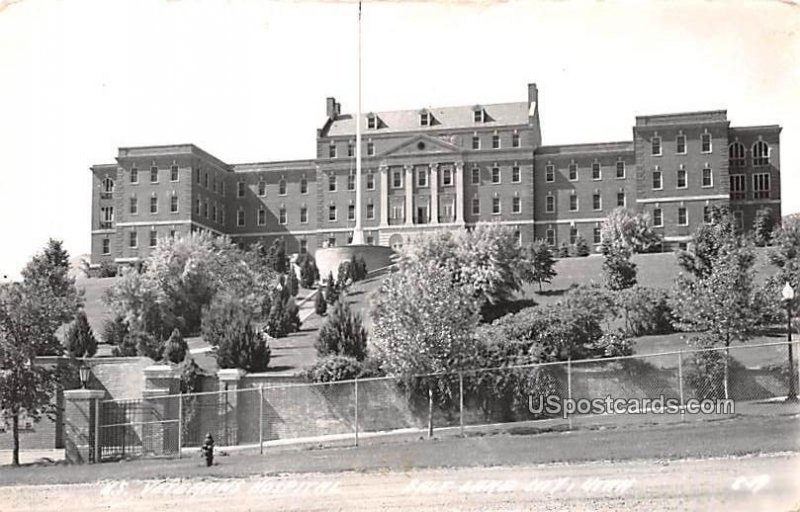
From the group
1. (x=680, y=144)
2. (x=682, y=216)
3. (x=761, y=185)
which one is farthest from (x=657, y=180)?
(x=761, y=185)

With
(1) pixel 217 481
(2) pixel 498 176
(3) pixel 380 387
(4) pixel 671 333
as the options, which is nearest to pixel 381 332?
(3) pixel 380 387

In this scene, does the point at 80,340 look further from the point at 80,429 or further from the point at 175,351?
the point at 80,429

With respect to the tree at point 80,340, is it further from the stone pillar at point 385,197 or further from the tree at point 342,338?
the stone pillar at point 385,197

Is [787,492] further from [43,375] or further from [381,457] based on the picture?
[43,375]

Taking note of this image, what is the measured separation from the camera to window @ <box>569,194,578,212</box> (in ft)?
278

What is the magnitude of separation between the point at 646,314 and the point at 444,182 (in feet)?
145

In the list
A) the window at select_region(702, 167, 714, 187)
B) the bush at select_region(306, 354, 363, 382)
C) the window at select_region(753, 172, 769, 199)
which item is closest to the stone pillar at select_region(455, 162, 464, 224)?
the window at select_region(702, 167, 714, 187)

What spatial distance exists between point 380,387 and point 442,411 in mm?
2136

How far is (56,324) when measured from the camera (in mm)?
30203

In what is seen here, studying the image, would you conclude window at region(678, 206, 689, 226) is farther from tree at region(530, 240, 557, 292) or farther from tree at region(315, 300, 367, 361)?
tree at region(315, 300, 367, 361)

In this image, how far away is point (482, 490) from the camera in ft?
54.6

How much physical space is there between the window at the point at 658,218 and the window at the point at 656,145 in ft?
14.5

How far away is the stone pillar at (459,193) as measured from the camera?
8544cm

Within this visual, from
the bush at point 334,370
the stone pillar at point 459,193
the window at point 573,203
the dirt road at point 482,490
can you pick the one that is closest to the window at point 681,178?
the window at point 573,203
